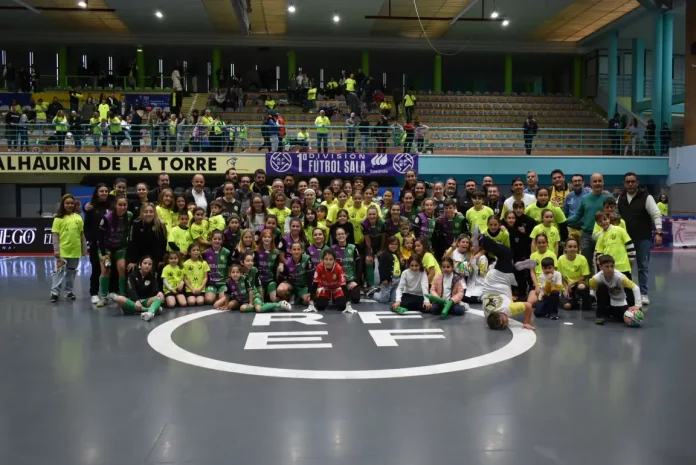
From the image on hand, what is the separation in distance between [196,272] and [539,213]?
5.31 metres

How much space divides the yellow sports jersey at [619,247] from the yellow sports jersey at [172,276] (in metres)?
6.08

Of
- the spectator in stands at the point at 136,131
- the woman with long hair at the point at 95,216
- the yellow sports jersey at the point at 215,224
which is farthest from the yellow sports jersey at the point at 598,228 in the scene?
the spectator in stands at the point at 136,131

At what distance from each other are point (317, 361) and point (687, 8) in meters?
22.4

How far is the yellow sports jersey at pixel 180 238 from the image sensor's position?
8.72 m

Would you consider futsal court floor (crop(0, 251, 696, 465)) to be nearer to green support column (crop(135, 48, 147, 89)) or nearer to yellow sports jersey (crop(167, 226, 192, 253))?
yellow sports jersey (crop(167, 226, 192, 253))

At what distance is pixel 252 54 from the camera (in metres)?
30.9

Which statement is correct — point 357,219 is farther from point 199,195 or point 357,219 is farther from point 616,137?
point 616,137

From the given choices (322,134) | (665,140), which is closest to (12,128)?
(322,134)

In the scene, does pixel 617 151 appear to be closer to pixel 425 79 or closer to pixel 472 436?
pixel 425 79

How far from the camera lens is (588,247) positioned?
8.83 m

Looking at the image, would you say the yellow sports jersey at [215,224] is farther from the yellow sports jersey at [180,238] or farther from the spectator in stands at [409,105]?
the spectator in stands at [409,105]

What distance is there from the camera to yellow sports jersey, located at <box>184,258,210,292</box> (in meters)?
8.56

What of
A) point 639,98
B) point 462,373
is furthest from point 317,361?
point 639,98

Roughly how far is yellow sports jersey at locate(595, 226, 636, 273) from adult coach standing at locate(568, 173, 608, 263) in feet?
2.49
